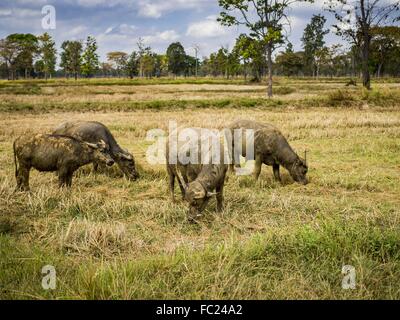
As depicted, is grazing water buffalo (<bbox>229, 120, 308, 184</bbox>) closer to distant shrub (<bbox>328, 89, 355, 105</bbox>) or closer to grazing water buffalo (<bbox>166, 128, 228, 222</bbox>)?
grazing water buffalo (<bbox>166, 128, 228, 222</bbox>)

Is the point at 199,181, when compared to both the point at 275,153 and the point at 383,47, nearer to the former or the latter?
the point at 275,153

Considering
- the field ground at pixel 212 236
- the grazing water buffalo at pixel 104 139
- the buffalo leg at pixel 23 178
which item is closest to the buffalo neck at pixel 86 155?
the field ground at pixel 212 236

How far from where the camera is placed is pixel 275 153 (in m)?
9.97

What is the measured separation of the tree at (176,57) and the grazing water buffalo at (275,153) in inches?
3534

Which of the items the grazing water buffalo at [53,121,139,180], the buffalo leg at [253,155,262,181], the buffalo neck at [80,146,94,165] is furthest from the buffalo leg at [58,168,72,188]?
the buffalo leg at [253,155,262,181]

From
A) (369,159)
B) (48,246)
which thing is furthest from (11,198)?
(369,159)

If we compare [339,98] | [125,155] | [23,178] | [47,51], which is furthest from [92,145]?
[47,51]

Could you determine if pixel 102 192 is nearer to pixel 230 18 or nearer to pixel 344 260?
pixel 344 260

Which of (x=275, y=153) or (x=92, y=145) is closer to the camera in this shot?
(x=92, y=145)

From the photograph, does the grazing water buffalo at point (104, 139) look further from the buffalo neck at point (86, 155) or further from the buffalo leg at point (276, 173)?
the buffalo leg at point (276, 173)

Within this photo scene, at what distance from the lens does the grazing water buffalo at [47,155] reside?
8648mm

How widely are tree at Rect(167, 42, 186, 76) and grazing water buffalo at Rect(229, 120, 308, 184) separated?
89.8 metres

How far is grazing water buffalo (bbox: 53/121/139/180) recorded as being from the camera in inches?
397

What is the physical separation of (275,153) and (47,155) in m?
5.25
